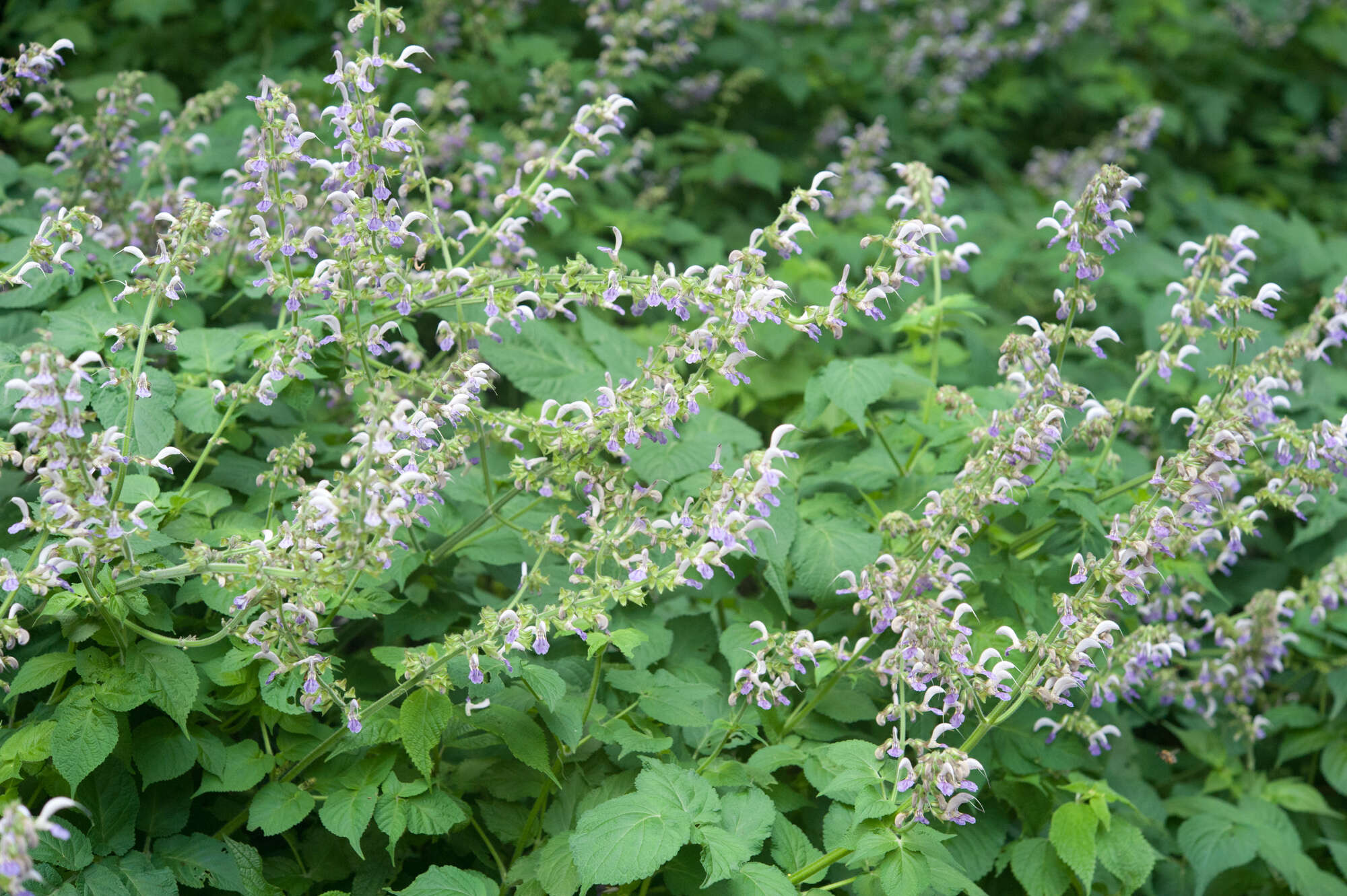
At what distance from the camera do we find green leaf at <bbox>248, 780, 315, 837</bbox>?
2.50 meters

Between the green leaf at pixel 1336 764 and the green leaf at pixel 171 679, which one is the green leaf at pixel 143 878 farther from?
the green leaf at pixel 1336 764

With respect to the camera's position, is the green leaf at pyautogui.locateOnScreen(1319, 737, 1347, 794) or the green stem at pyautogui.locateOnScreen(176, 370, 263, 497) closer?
the green stem at pyautogui.locateOnScreen(176, 370, 263, 497)

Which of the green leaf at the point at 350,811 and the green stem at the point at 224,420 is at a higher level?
the green stem at the point at 224,420

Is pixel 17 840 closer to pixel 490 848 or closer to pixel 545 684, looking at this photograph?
pixel 545 684

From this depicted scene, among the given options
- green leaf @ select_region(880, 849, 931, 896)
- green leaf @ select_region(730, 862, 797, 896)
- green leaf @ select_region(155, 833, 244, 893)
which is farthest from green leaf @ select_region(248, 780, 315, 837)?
green leaf @ select_region(880, 849, 931, 896)

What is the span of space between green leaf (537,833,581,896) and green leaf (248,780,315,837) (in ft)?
1.84

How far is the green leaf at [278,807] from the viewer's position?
98.5 inches

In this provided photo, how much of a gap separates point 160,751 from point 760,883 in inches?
56.8

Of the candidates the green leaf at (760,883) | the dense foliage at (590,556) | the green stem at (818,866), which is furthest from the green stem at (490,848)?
the green stem at (818,866)

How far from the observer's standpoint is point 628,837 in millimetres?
2332

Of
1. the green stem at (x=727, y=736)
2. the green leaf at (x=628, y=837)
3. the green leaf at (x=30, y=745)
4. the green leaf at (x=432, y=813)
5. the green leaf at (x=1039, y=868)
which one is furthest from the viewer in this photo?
the green leaf at (x=1039, y=868)

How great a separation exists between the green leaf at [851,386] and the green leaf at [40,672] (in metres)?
2.05

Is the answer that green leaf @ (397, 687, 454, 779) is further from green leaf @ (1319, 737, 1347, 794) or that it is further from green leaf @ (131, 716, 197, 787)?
green leaf @ (1319, 737, 1347, 794)

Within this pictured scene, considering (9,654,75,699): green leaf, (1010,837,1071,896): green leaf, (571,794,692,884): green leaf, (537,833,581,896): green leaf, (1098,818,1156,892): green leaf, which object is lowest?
(1010,837,1071,896): green leaf
